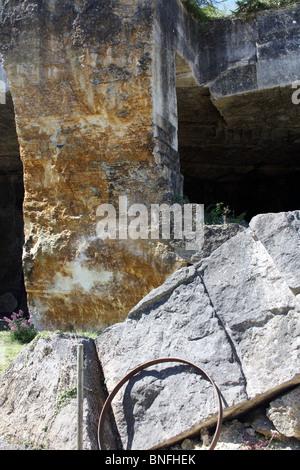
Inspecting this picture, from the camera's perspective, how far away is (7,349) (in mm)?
4914

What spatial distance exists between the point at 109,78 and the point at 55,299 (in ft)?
7.55

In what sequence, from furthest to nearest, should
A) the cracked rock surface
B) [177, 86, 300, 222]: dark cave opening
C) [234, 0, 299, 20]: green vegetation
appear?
[177, 86, 300, 222]: dark cave opening < [234, 0, 299, 20]: green vegetation < the cracked rock surface

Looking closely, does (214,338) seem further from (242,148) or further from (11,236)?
(11,236)

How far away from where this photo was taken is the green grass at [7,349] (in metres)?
4.54

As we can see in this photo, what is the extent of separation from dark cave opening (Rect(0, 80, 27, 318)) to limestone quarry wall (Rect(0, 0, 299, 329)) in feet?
13.3

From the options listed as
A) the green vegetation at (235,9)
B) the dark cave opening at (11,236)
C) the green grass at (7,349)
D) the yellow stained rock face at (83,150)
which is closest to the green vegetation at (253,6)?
the green vegetation at (235,9)

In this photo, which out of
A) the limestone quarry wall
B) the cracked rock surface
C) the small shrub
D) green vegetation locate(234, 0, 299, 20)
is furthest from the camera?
green vegetation locate(234, 0, 299, 20)

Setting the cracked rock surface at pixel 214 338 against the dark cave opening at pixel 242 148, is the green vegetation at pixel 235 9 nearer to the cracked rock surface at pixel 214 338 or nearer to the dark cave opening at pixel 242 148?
the dark cave opening at pixel 242 148

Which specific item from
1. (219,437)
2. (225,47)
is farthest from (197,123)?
(219,437)

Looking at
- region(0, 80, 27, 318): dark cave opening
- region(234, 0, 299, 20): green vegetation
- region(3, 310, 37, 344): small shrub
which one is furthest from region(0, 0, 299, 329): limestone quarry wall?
region(0, 80, 27, 318): dark cave opening

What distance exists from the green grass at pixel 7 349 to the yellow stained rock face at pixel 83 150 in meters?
0.36

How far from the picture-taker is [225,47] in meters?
5.66

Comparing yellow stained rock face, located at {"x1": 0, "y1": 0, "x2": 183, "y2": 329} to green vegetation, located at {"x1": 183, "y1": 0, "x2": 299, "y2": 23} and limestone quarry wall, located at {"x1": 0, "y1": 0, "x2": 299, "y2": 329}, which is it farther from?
green vegetation, located at {"x1": 183, "y1": 0, "x2": 299, "y2": 23}

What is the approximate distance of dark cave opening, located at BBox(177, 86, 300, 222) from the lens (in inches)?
244
